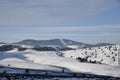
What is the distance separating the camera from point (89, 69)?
253ft

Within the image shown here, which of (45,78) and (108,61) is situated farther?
(108,61)

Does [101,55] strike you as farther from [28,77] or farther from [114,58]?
[28,77]

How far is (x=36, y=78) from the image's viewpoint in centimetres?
4006

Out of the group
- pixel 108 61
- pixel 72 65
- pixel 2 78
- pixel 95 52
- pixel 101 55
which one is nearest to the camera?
pixel 2 78

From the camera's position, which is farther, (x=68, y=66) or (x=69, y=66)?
(x=68, y=66)

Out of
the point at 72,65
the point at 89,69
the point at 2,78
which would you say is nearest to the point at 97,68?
the point at 89,69

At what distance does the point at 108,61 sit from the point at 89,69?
123ft

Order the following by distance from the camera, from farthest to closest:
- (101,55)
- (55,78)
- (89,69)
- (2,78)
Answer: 1. (101,55)
2. (89,69)
3. (55,78)
4. (2,78)

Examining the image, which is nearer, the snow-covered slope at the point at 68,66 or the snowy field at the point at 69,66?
the snowy field at the point at 69,66

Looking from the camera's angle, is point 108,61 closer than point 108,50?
Yes

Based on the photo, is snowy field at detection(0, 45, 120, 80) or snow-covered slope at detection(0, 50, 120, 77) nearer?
snowy field at detection(0, 45, 120, 80)

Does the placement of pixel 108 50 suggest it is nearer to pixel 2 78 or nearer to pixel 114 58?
pixel 114 58

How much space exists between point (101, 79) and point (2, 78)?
14569 millimetres

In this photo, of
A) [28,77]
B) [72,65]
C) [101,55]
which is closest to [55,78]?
[28,77]
